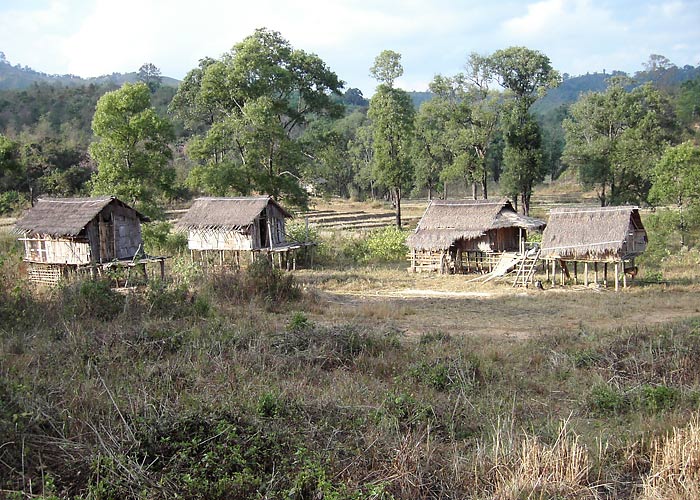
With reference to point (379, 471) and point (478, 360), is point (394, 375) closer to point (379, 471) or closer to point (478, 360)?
point (478, 360)

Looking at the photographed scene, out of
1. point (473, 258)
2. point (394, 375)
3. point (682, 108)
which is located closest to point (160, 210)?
point (473, 258)

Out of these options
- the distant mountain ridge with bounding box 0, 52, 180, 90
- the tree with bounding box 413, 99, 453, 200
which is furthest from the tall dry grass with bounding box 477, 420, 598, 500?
the distant mountain ridge with bounding box 0, 52, 180, 90

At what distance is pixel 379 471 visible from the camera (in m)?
5.05

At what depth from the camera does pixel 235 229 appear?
1105 inches

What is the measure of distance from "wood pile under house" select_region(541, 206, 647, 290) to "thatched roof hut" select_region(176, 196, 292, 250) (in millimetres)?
12220

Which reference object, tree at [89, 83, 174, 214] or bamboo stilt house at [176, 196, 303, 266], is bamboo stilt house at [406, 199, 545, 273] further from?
tree at [89, 83, 174, 214]

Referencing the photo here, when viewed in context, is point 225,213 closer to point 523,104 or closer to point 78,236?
point 78,236

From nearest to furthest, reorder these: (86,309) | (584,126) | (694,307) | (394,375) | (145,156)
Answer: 1. (394,375)
2. (86,309)
3. (694,307)
4. (145,156)
5. (584,126)

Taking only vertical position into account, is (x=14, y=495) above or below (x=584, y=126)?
below

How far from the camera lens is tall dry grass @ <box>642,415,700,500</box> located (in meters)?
4.80

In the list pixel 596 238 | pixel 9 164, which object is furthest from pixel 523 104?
pixel 9 164

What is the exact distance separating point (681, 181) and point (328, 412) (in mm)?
30522

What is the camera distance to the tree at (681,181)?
3017cm

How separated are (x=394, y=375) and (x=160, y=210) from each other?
20336 millimetres
